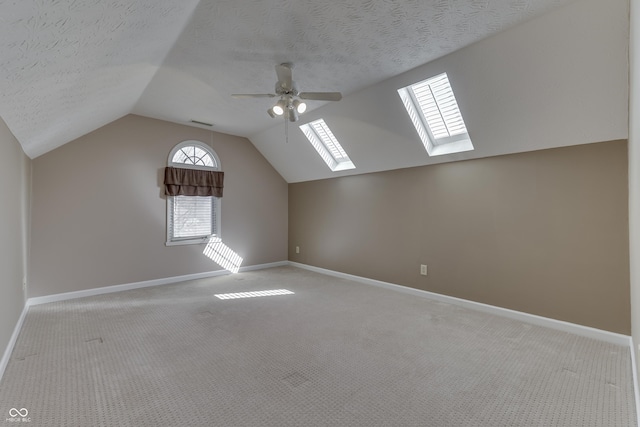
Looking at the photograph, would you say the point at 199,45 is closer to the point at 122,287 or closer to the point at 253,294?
the point at 253,294

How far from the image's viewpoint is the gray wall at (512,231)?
2.71 m

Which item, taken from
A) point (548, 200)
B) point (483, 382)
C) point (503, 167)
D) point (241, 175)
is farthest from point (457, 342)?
point (241, 175)

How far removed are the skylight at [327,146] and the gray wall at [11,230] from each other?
3.38 metres

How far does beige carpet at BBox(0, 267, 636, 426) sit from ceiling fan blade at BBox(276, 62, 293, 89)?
239 cm

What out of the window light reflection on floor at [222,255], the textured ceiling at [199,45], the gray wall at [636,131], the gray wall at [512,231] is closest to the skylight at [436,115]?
the gray wall at [512,231]

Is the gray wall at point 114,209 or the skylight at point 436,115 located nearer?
the skylight at point 436,115

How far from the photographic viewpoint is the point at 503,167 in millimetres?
3363

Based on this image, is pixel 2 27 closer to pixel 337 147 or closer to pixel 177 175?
pixel 177 175

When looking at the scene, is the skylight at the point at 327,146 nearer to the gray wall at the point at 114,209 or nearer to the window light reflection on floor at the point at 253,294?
the gray wall at the point at 114,209

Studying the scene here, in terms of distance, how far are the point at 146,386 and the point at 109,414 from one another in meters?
0.29

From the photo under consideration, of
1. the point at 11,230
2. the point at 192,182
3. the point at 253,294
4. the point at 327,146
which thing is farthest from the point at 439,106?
the point at 11,230

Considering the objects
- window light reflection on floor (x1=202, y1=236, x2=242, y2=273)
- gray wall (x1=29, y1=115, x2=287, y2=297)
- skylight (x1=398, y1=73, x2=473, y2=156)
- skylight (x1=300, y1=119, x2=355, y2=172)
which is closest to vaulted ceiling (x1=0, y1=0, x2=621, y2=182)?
skylight (x1=398, y1=73, x2=473, y2=156)

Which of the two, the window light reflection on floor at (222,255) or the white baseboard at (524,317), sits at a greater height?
the window light reflection on floor at (222,255)

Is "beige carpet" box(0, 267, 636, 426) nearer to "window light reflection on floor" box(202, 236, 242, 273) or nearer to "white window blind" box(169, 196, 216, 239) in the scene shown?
"white window blind" box(169, 196, 216, 239)
